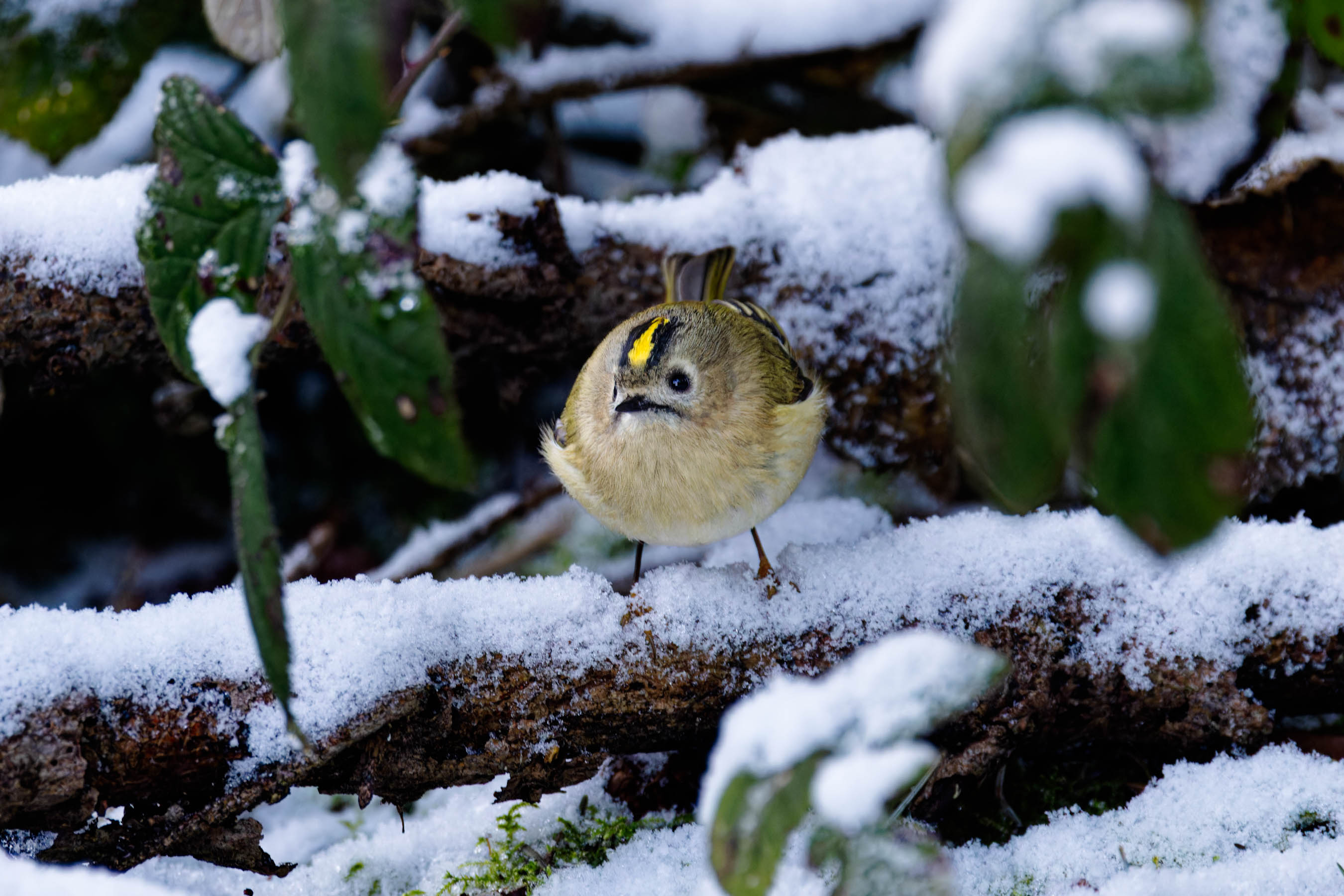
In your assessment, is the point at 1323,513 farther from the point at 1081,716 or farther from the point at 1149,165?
the point at 1149,165

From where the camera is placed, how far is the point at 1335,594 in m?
1.86

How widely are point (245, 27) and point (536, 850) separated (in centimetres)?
169

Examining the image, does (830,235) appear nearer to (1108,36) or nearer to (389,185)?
(389,185)

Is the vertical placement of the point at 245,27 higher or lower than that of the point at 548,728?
higher

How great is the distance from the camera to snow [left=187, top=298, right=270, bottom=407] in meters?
0.96

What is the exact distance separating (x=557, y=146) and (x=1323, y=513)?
2569 mm

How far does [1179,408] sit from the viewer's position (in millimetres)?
620

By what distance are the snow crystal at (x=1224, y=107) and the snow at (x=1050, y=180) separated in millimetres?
49

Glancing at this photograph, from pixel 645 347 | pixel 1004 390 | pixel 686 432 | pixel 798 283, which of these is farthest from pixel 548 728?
pixel 798 283

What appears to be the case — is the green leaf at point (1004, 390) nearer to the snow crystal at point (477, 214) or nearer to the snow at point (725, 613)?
the snow at point (725, 613)

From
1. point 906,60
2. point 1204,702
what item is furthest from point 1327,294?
point 906,60

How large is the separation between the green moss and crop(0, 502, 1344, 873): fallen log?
0.57ft

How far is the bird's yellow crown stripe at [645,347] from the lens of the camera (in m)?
2.13

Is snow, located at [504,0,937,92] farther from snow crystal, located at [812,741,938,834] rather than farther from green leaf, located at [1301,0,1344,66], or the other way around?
snow crystal, located at [812,741,938,834]
